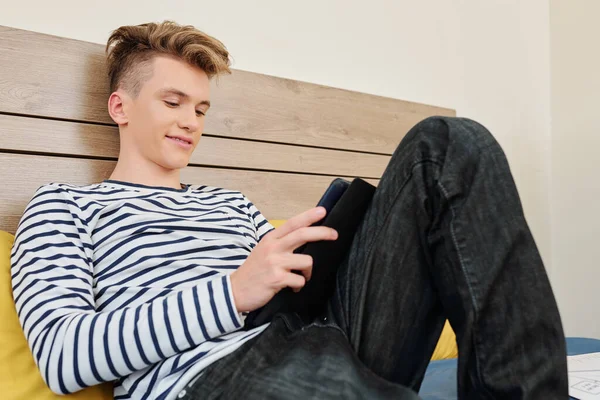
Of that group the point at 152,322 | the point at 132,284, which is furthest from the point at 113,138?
the point at 152,322

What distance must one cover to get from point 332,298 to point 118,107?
2.27 ft

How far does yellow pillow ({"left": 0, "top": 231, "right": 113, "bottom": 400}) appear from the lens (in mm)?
839

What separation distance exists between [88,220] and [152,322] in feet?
1.04

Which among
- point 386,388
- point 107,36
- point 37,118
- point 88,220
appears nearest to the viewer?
point 386,388

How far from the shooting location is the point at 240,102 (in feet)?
5.00

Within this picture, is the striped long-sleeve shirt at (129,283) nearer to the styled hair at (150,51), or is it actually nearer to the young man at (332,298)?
the young man at (332,298)

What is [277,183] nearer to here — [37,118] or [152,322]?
[37,118]

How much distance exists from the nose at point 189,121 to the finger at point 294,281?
554 millimetres

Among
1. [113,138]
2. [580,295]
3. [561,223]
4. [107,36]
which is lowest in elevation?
[580,295]

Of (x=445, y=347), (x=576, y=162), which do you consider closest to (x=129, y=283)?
(x=445, y=347)

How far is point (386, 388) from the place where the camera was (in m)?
0.64

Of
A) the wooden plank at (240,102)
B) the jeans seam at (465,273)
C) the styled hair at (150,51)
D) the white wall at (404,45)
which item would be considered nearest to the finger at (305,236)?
the jeans seam at (465,273)

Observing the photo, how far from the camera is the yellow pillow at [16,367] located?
839 mm

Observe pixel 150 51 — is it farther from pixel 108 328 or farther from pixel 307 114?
pixel 108 328
